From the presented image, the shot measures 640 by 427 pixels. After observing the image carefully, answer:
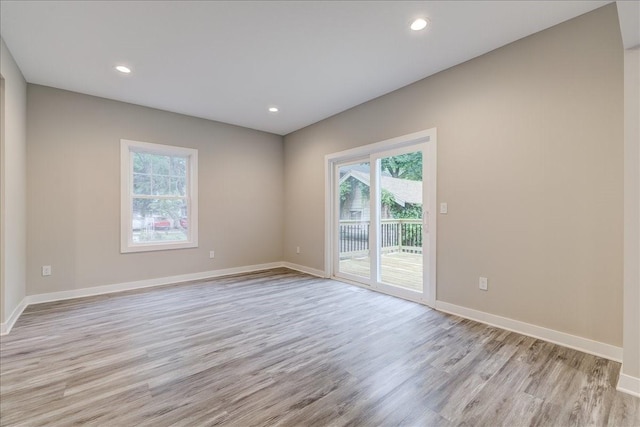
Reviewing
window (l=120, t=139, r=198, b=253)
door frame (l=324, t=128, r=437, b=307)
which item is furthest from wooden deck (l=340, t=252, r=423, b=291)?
window (l=120, t=139, r=198, b=253)

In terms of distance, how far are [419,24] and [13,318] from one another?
4852 mm

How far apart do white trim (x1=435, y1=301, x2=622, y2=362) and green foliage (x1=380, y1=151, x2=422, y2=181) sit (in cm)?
160

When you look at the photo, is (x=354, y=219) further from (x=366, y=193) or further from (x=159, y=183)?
(x=159, y=183)

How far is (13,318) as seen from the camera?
2883 millimetres

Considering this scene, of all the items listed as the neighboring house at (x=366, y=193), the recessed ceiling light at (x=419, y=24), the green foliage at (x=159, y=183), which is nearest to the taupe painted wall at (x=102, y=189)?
the green foliage at (x=159, y=183)

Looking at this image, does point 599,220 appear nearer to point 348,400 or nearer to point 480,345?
point 480,345

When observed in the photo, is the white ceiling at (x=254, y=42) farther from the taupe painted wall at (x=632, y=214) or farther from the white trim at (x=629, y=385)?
the white trim at (x=629, y=385)

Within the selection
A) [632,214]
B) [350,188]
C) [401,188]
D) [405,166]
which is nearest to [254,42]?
[405,166]

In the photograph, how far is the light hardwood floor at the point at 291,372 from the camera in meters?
→ 1.59

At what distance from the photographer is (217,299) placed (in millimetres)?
3662

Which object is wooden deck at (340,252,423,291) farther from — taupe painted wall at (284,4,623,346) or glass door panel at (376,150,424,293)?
taupe painted wall at (284,4,623,346)

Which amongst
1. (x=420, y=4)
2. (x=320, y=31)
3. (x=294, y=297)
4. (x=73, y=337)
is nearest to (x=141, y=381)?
(x=73, y=337)

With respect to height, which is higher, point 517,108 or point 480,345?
point 517,108

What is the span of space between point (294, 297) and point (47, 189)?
345 centimetres
